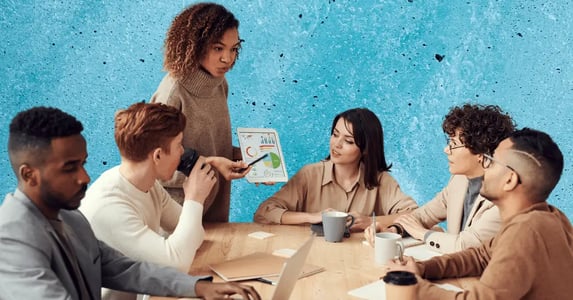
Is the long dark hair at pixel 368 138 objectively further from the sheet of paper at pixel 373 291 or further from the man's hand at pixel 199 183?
the sheet of paper at pixel 373 291

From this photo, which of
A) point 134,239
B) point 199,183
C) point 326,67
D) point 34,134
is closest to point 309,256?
point 199,183

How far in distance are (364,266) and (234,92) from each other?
3455 mm

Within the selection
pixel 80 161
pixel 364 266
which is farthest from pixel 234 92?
pixel 80 161

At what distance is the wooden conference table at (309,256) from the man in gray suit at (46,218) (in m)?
0.25

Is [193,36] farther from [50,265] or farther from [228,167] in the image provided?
[50,265]

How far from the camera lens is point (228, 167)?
2508mm

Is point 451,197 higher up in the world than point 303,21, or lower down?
lower down

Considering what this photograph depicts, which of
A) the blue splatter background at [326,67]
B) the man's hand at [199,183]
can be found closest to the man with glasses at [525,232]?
the man's hand at [199,183]

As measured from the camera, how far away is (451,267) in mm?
1898

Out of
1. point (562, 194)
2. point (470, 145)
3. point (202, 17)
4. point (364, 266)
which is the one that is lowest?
point (562, 194)

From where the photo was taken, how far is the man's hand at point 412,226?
232 centimetres

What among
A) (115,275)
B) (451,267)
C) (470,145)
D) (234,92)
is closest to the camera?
(115,275)

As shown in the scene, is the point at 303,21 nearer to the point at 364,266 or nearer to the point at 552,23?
the point at 552,23

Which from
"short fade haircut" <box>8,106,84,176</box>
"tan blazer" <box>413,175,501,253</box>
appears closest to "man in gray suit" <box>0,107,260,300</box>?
"short fade haircut" <box>8,106,84,176</box>
